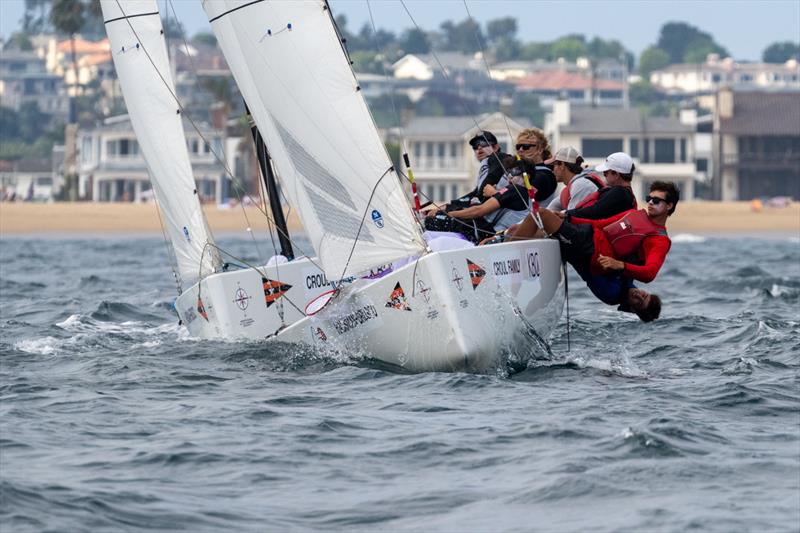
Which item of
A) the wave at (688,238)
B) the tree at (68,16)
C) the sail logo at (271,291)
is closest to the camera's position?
the sail logo at (271,291)

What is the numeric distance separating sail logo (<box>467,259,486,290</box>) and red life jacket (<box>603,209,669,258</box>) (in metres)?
1.38

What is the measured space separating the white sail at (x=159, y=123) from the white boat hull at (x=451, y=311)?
248 centimetres

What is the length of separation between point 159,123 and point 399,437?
6.83m

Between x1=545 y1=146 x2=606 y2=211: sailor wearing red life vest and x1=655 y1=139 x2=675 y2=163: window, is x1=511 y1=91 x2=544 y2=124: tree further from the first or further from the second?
x1=545 y1=146 x2=606 y2=211: sailor wearing red life vest

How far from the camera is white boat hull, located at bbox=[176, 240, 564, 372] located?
1174 cm

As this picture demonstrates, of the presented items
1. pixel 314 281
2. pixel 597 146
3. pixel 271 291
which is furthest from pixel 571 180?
pixel 597 146

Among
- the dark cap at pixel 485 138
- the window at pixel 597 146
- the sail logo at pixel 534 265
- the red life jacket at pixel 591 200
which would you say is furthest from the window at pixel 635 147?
the sail logo at pixel 534 265

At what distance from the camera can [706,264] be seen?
116 feet

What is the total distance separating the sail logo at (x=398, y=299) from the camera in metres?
11.9

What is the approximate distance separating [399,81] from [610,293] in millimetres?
155405

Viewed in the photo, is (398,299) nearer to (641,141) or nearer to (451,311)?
(451,311)

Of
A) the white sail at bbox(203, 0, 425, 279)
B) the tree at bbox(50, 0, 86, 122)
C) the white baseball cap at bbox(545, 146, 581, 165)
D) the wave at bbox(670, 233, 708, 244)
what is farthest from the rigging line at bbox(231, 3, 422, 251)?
the tree at bbox(50, 0, 86, 122)

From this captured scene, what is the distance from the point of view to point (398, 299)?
12.0m

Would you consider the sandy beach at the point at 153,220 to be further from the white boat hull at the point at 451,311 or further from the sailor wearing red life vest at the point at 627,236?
the sailor wearing red life vest at the point at 627,236
